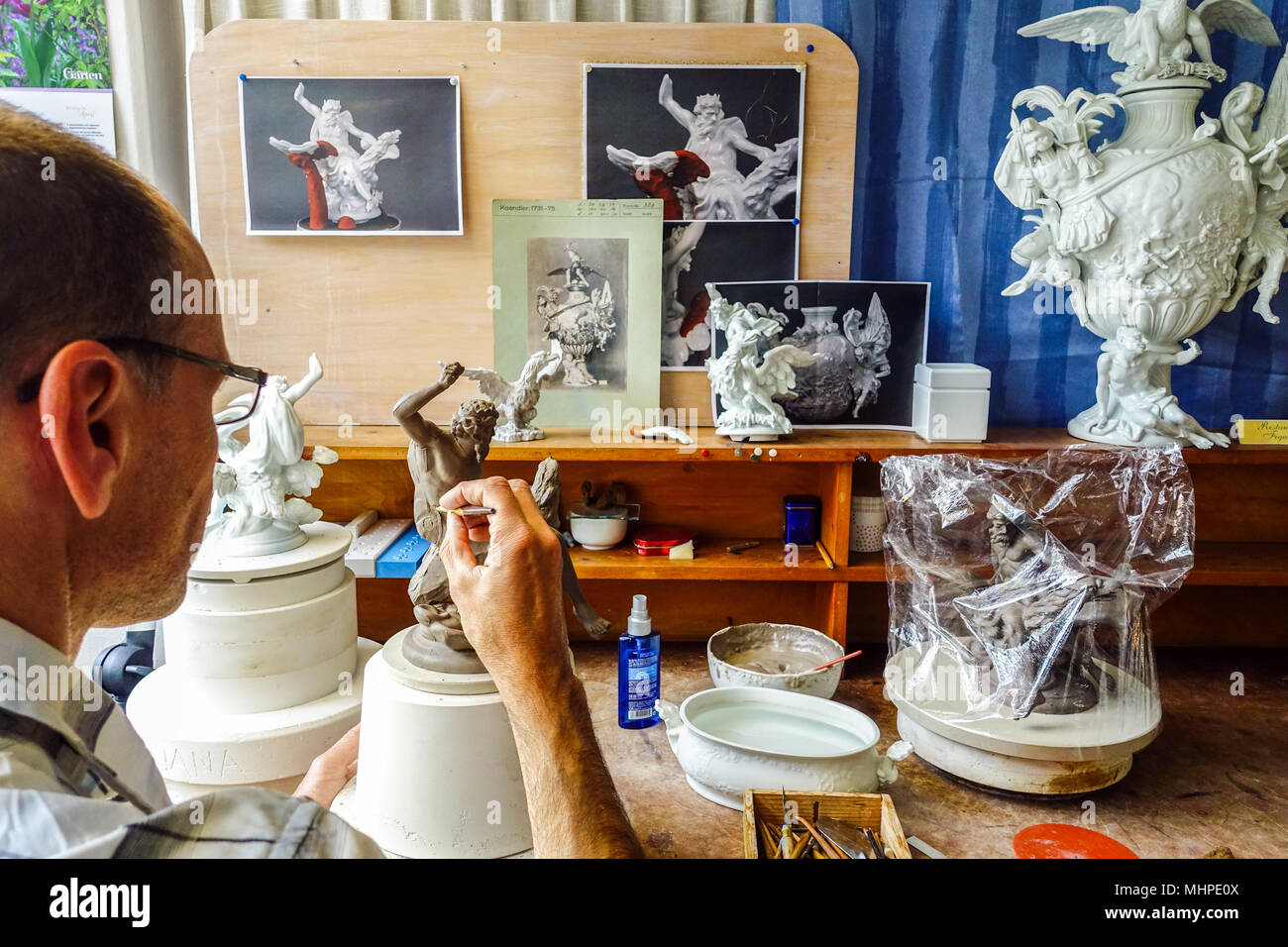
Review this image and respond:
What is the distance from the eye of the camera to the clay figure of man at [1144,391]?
160cm

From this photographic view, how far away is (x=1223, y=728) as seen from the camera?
1.48 metres

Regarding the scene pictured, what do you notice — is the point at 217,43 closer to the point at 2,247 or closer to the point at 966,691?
the point at 2,247

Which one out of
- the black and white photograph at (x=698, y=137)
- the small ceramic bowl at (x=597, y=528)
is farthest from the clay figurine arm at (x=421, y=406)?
the black and white photograph at (x=698, y=137)

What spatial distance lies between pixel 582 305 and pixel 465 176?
0.34 m

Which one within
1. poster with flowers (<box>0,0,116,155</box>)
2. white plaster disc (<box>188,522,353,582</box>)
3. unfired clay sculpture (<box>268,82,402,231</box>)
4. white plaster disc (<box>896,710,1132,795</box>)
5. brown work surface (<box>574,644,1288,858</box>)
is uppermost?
poster with flowers (<box>0,0,116,155</box>)

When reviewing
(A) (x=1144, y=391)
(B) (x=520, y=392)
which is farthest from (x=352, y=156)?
(A) (x=1144, y=391)

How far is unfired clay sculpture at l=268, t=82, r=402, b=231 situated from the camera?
1.73m

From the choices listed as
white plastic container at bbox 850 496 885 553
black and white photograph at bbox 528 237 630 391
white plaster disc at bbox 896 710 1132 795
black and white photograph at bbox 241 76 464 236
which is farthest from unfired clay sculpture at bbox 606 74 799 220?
white plaster disc at bbox 896 710 1132 795

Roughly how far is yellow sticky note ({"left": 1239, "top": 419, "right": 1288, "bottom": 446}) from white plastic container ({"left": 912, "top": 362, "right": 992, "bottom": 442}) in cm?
47

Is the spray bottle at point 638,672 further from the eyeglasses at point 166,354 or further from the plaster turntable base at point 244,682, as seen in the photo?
the eyeglasses at point 166,354

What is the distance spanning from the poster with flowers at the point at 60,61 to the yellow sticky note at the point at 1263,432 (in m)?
2.10

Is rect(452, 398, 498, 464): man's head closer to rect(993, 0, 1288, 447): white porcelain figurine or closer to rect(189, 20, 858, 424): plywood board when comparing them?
rect(189, 20, 858, 424): plywood board

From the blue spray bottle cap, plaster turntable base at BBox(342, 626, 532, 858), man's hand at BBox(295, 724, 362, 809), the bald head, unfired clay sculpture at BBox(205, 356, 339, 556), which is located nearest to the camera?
the bald head

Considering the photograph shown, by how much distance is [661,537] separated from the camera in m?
1.73
